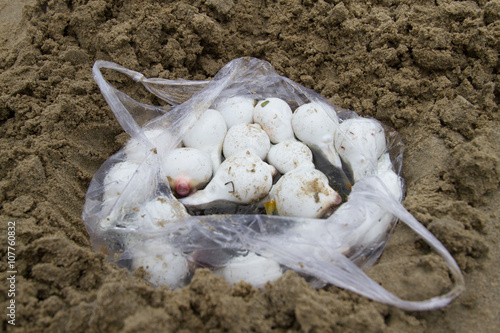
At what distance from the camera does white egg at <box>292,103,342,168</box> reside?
1.55m

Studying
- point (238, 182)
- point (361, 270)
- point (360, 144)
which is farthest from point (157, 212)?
point (360, 144)

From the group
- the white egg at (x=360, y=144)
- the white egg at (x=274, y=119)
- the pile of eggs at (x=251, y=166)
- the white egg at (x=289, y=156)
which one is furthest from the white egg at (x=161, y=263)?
the white egg at (x=360, y=144)

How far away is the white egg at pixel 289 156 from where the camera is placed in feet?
4.89

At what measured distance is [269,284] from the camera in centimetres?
108

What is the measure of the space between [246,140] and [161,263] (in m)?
0.54

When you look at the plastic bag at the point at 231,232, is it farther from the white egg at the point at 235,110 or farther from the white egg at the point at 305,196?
the white egg at the point at 235,110

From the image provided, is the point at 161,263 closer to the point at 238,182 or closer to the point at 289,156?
the point at 238,182

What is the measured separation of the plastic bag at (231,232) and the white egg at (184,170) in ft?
0.10

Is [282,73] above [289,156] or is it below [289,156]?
above

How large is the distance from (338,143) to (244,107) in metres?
0.41

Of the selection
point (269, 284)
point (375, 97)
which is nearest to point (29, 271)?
point (269, 284)

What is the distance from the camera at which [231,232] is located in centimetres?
124

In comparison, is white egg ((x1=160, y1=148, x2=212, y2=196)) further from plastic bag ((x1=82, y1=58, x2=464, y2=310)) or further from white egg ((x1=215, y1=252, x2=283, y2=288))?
white egg ((x1=215, y1=252, x2=283, y2=288))

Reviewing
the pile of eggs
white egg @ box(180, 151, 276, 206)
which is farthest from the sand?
white egg @ box(180, 151, 276, 206)
